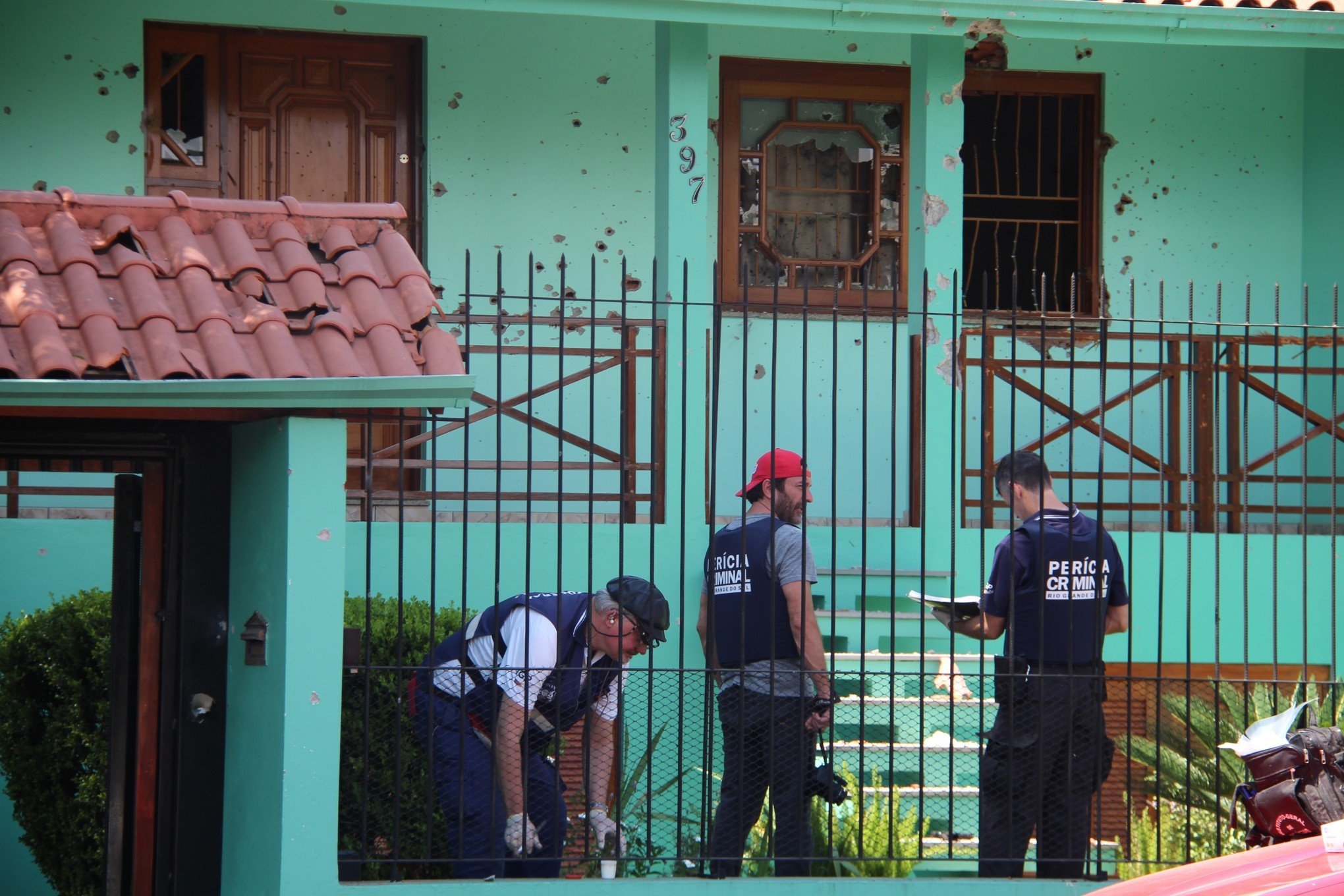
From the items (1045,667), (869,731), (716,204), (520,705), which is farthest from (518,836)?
(716,204)

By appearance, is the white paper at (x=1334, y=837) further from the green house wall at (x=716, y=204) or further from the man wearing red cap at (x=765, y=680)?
the green house wall at (x=716, y=204)

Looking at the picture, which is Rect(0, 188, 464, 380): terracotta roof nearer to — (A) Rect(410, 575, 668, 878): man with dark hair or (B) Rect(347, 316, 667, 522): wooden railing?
(B) Rect(347, 316, 667, 522): wooden railing

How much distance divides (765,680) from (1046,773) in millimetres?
1043

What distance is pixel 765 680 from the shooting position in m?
5.35

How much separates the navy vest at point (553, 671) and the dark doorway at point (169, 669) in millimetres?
743

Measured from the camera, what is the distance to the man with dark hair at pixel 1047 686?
204 inches

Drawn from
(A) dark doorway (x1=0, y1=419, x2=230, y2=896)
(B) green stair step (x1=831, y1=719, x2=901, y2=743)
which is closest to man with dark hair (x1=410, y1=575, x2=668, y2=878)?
(A) dark doorway (x1=0, y1=419, x2=230, y2=896)

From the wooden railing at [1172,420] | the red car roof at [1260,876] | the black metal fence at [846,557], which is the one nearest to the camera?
the red car roof at [1260,876]

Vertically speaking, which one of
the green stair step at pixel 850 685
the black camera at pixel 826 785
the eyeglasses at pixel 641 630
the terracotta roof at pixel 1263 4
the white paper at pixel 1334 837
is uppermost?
the terracotta roof at pixel 1263 4

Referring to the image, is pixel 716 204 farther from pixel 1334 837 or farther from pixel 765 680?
pixel 1334 837

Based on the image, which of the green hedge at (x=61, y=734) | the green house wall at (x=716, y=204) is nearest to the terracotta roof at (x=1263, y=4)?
the green house wall at (x=716, y=204)

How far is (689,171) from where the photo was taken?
7.50 meters

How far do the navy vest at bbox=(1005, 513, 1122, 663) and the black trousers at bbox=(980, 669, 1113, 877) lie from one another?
0.12 m

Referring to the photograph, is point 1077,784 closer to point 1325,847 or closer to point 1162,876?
point 1162,876
